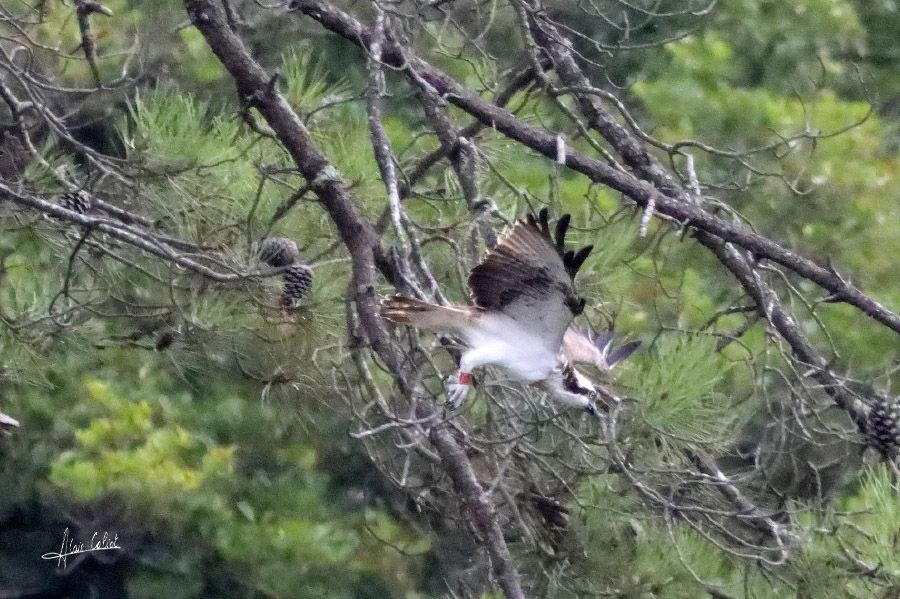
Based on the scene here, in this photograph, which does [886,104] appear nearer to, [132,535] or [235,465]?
[235,465]

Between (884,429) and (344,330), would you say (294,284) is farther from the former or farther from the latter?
(884,429)

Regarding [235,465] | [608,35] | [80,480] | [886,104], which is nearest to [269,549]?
[235,465]

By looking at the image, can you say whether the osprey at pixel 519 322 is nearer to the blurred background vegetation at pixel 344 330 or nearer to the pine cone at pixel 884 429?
the blurred background vegetation at pixel 344 330

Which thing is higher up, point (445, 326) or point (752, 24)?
point (445, 326)

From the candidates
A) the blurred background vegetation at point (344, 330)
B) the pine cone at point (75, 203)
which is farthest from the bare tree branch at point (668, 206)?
the pine cone at point (75, 203)

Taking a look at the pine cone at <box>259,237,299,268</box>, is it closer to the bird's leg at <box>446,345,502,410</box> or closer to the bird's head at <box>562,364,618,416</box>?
the bird's leg at <box>446,345,502,410</box>

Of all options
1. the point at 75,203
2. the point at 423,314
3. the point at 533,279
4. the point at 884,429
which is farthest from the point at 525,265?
the point at 75,203
